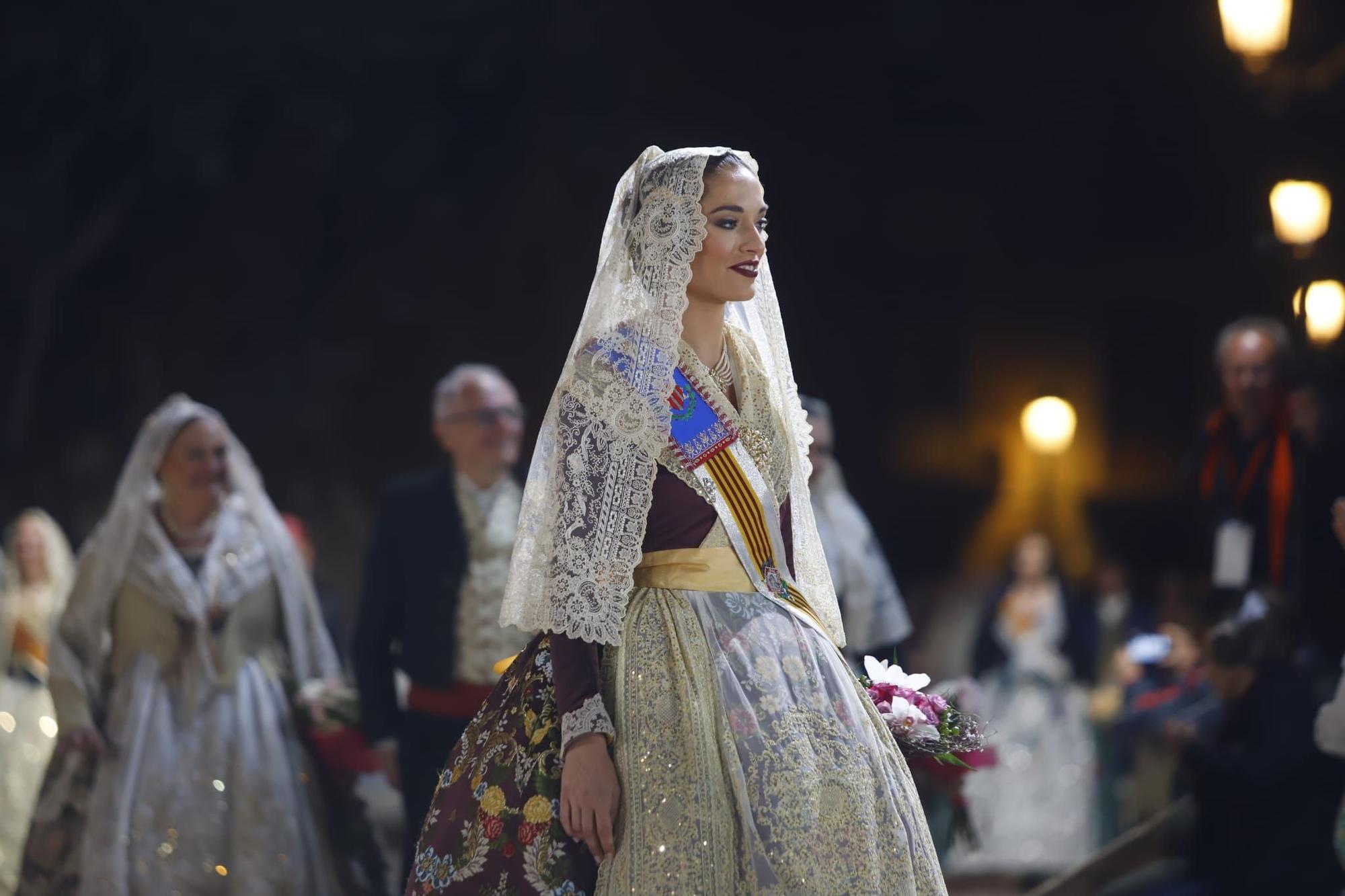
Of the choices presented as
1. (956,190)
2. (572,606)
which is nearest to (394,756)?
(572,606)

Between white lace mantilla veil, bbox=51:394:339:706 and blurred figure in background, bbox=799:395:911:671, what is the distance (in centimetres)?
175

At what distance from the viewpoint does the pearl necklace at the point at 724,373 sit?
3.54 meters

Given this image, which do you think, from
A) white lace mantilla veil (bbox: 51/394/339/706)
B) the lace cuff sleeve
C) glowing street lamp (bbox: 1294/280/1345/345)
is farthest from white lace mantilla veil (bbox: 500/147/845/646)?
glowing street lamp (bbox: 1294/280/1345/345)

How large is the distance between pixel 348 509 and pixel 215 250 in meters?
1.88

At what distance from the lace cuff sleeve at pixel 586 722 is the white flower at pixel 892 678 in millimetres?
649

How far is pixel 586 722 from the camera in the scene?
3.16 metres

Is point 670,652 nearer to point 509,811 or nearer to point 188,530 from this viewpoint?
point 509,811

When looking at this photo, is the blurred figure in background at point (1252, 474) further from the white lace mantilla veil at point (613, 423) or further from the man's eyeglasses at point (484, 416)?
the white lace mantilla veil at point (613, 423)

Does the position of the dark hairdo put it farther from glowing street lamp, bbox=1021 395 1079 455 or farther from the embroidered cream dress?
glowing street lamp, bbox=1021 395 1079 455

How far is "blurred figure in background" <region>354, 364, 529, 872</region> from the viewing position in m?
6.10

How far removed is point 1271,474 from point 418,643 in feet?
9.26

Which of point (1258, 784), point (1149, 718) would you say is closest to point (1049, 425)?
point (1149, 718)

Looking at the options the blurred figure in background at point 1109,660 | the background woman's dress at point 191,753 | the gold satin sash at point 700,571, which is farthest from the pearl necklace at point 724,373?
the blurred figure in background at point 1109,660

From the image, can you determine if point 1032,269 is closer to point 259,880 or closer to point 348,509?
point 348,509
